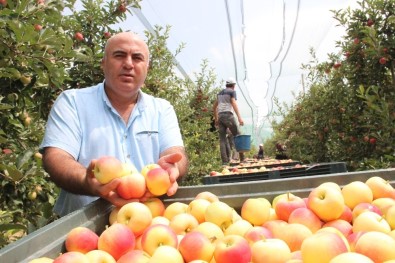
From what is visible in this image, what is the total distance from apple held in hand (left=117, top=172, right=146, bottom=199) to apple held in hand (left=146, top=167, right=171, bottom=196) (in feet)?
0.10

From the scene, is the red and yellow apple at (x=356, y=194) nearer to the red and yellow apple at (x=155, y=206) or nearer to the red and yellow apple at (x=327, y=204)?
the red and yellow apple at (x=327, y=204)

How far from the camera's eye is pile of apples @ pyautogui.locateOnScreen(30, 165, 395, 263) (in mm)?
990

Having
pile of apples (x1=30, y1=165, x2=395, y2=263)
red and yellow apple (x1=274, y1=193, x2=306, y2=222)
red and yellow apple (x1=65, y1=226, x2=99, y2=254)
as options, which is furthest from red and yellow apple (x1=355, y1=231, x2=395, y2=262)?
red and yellow apple (x1=65, y1=226, x2=99, y2=254)

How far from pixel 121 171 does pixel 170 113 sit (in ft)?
2.97

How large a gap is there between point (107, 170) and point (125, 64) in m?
0.88

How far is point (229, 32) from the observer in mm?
13992

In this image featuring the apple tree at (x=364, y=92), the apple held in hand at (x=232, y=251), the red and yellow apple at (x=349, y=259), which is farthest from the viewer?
the apple tree at (x=364, y=92)

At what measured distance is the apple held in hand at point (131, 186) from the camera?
4.77 feet

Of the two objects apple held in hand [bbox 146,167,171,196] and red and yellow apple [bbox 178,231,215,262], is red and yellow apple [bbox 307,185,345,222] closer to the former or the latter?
red and yellow apple [bbox 178,231,215,262]

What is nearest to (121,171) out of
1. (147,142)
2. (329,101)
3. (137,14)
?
(147,142)

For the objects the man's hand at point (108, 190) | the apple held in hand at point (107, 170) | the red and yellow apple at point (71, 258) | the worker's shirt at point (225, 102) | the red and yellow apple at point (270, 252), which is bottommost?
the red and yellow apple at point (270, 252)

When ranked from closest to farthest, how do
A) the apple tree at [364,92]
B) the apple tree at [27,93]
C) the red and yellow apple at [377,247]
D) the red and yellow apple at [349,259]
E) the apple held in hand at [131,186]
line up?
the red and yellow apple at [349,259] → the red and yellow apple at [377,247] → the apple held in hand at [131,186] → the apple tree at [27,93] → the apple tree at [364,92]

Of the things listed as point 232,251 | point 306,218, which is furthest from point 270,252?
point 306,218

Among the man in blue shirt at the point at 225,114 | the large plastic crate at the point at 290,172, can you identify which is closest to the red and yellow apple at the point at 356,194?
the large plastic crate at the point at 290,172
